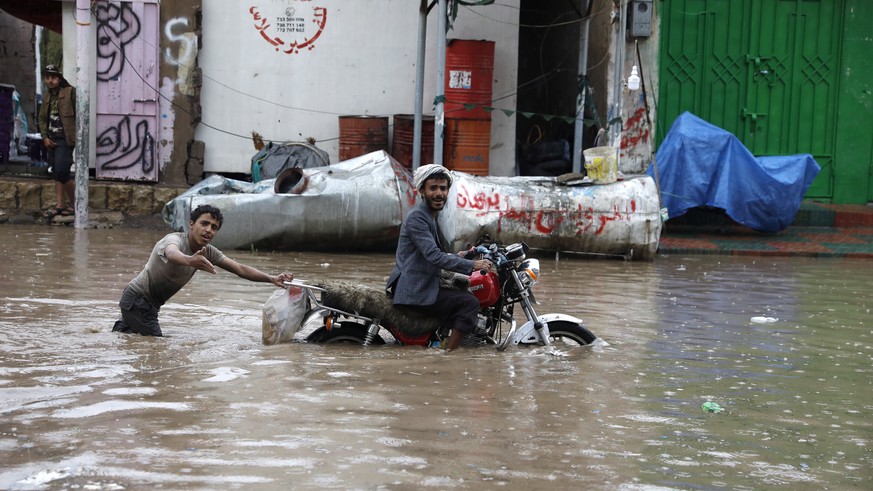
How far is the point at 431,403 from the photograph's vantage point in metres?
5.46

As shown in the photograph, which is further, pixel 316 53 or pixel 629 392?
pixel 316 53

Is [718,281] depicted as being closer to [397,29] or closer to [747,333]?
[747,333]

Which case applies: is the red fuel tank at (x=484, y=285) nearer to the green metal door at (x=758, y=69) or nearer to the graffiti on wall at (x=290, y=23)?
the graffiti on wall at (x=290, y=23)

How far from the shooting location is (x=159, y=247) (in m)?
6.80

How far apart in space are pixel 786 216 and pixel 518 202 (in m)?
3.96

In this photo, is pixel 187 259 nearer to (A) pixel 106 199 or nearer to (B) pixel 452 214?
(B) pixel 452 214

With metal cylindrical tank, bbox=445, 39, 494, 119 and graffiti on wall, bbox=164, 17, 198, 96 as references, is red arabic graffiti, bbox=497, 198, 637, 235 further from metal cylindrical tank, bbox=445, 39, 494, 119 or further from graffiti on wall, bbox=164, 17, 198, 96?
graffiti on wall, bbox=164, 17, 198, 96

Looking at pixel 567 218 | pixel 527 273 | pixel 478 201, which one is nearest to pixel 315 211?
pixel 478 201

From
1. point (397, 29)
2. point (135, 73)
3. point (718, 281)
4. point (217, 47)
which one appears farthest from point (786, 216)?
point (135, 73)

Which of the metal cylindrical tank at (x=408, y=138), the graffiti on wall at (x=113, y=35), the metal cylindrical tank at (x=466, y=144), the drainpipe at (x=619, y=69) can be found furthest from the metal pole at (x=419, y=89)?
the graffiti on wall at (x=113, y=35)

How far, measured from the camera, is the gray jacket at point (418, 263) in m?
6.64

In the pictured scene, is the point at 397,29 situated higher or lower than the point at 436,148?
higher

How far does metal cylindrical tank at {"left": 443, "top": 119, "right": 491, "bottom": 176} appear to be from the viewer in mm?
13945

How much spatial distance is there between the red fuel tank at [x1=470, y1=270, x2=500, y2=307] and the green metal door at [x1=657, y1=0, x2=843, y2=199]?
874 cm
